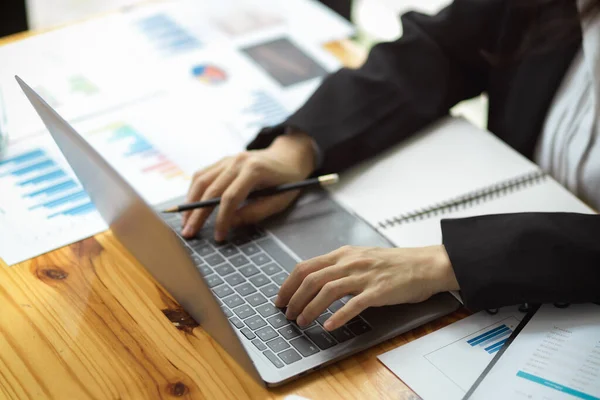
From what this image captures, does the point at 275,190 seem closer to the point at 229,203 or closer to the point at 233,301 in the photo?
the point at 229,203

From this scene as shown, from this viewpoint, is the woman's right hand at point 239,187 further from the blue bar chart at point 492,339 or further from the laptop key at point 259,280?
the blue bar chart at point 492,339

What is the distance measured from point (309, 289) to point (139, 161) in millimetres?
451

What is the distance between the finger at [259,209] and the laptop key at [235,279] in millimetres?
113

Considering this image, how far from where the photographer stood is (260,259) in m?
1.03

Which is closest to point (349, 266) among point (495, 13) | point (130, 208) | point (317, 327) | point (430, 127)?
point (317, 327)

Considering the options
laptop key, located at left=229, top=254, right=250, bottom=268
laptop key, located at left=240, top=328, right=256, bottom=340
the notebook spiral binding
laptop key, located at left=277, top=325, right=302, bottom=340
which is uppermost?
the notebook spiral binding

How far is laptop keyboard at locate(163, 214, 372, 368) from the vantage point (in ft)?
2.94

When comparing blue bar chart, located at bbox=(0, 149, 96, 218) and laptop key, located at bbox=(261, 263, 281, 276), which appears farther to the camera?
blue bar chart, located at bbox=(0, 149, 96, 218)

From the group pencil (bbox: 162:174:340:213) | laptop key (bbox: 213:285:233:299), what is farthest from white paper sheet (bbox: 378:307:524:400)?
pencil (bbox: 162:174:340:213)

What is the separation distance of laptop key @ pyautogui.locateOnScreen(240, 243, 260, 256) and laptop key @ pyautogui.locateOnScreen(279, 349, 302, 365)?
0.20 m

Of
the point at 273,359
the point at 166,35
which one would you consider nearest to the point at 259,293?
the point at 273,359

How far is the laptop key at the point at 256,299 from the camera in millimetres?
956

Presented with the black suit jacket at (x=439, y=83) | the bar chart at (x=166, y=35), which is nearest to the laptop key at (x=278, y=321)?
the black suit jacket at (x=439, y=83)

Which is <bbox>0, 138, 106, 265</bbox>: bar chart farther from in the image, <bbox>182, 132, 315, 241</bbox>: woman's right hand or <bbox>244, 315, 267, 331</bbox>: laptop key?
<bbox>244, 315, 267, 331</bbox>: laptop key
